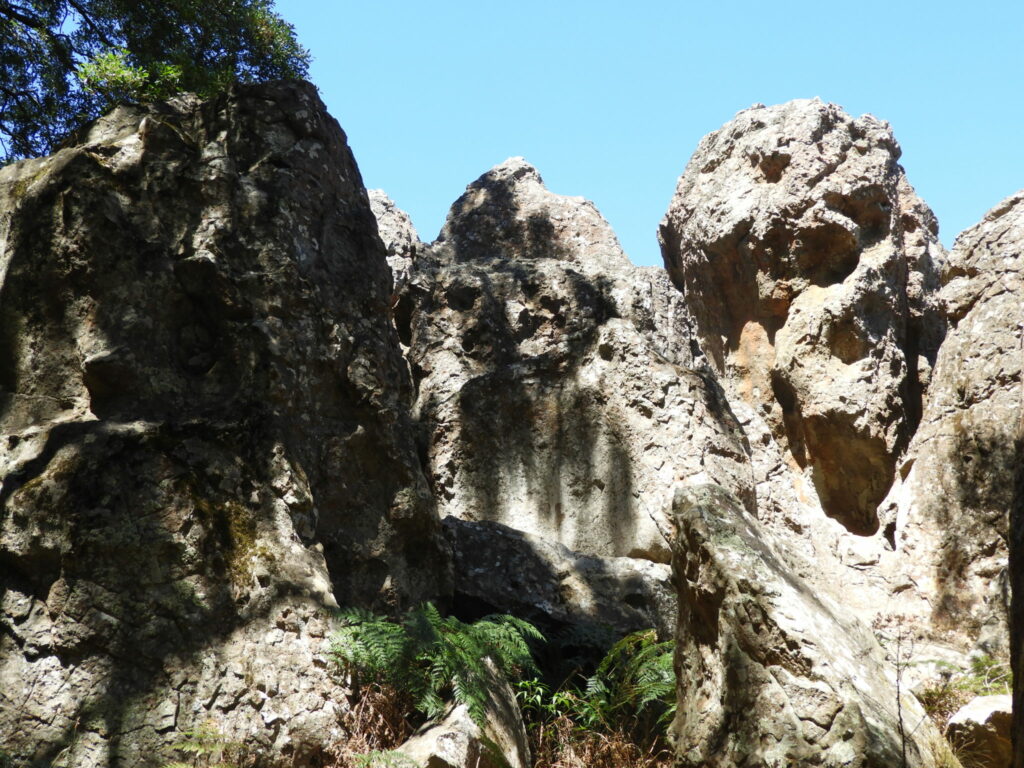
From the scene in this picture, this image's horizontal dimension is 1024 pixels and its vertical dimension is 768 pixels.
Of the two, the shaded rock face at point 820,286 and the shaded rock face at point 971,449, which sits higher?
the shaded rock face at point 820,286

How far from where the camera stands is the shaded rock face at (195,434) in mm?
4867

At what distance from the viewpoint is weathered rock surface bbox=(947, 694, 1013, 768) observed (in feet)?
15.9

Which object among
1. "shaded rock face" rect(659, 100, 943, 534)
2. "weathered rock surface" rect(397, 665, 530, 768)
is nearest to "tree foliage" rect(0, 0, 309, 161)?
"shaded rock face" rect(659, 100, 943, 534)

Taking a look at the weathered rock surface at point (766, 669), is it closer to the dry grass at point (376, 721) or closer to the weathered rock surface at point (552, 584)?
the dry grass at point (376, 721)

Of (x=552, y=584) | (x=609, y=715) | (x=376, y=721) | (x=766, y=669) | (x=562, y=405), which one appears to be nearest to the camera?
(x=766, y=669)

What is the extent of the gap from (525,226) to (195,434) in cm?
735

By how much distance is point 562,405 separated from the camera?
9.34m

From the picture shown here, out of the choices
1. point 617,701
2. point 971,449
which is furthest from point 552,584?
point 971,449

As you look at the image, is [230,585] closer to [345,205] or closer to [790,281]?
[345,205]

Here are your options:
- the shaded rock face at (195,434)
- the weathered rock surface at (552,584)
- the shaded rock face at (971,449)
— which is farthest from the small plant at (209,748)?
the shaded rock face at (971,449)

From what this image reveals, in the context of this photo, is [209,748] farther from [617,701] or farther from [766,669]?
[766,669]

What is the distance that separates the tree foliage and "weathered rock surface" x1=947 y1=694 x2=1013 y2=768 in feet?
26.6

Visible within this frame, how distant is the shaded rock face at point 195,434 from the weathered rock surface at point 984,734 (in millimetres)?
2973

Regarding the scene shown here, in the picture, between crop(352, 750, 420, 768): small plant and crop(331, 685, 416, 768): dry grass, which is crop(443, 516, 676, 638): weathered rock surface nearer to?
crop(331, 685, 416, 768): dry grass
